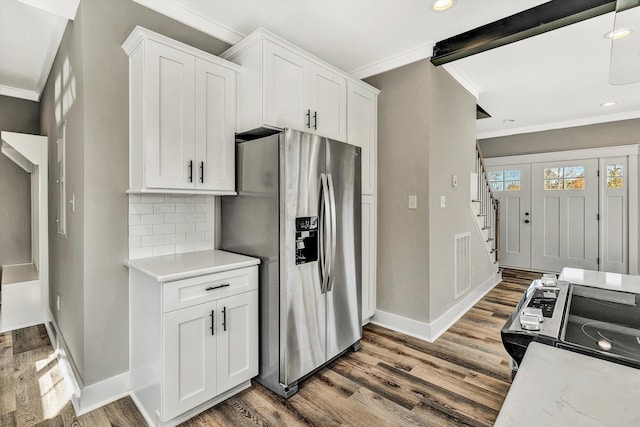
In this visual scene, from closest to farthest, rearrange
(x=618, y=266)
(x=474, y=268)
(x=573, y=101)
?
(x=474, y=268) < (x=573, y=101) < (x=618, y=266)

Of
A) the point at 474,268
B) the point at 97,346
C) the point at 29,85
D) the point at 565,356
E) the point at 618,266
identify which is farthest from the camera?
the point at 618,266

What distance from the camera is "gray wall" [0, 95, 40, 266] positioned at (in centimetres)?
373

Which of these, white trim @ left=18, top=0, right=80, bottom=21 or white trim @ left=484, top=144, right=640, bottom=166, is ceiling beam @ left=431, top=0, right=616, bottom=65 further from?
white trim @ left=484, top=144, right=640, bottom=166

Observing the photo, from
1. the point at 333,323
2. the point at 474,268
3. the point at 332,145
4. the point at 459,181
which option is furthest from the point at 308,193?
the point at 474,268

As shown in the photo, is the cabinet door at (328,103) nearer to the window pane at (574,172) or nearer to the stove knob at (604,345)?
the stove knob at (604,345)

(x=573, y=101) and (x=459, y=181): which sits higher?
(x=573, y=101)

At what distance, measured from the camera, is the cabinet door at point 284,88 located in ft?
7.47

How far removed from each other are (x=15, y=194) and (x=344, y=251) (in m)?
4.23

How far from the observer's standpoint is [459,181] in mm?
3623

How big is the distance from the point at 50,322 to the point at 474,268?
15.4 ft

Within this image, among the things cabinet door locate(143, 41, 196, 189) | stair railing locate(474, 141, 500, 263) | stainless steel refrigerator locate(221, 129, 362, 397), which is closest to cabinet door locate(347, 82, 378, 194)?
stainless steel refrigerator locate(221, 129, 362, 397)

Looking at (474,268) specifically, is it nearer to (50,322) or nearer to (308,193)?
(308,193)

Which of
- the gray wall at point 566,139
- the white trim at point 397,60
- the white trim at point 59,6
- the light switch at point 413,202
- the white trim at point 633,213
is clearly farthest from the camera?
the gray wall at point 566,139

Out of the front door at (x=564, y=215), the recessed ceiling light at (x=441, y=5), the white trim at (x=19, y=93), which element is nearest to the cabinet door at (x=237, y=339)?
the recessed ceiling light at (x=441, y=5)
